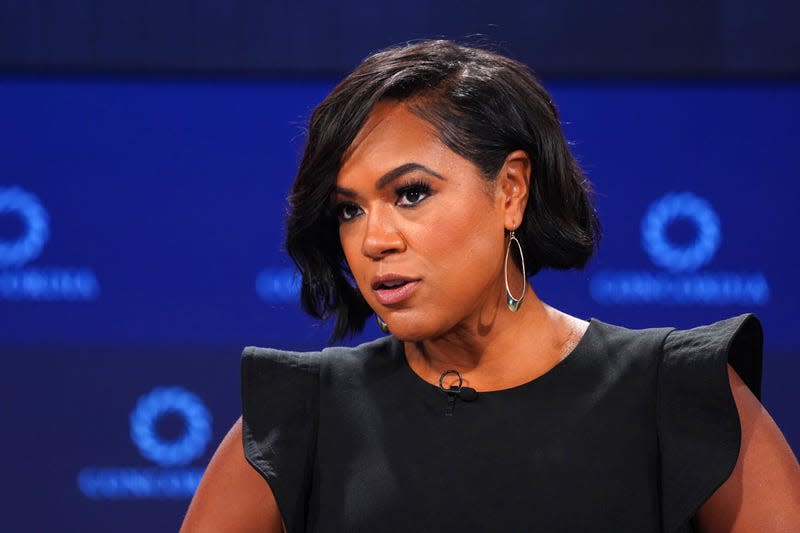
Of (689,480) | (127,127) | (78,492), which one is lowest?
(78,492)

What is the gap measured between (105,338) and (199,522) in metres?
1.30

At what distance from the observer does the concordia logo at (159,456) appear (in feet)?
8.50

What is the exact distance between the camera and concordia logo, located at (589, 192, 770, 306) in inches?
101

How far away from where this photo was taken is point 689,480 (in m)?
1.26

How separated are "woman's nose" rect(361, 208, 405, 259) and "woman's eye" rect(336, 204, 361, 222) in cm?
6

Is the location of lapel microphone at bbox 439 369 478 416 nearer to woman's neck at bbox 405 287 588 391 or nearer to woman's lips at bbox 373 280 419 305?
woman's neck at bbox 405 287 588 391

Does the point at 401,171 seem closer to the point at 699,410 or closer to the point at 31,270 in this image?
the point at 699,410

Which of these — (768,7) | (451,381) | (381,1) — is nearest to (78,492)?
(381,1)

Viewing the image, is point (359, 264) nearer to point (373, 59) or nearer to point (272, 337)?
point (373, 59)

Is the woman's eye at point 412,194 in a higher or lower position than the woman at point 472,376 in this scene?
higher

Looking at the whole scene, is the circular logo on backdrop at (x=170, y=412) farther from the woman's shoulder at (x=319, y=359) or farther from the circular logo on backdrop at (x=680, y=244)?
the woman's shoulder at (x=319, y=359)

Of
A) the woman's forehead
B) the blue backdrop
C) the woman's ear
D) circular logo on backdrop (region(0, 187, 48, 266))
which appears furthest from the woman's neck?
circular logo on backdrop (region(0, 187, 48, 266))

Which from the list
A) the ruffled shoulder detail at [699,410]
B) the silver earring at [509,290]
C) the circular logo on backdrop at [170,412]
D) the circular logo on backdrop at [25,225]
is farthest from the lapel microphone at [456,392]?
the circular logo on backdrop at [25,225]

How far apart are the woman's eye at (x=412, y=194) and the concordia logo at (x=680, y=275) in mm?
1340
